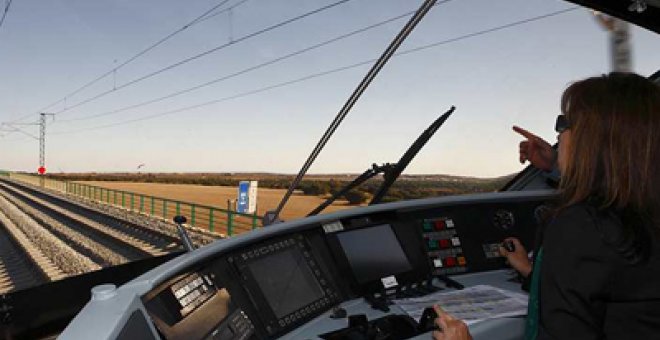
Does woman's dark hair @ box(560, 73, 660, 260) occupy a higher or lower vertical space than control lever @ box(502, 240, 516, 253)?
higher

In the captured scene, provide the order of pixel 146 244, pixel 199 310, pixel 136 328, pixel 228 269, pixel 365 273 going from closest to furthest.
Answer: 1. pixel 136 328
2. pixel 199 310
3. pixel 228 269
4. pixel 365 273
5. pixel 146 244

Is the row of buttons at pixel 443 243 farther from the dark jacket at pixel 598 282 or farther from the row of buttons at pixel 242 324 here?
the dark jacket at pixel 598 282

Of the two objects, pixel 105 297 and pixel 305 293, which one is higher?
pixel 105 297

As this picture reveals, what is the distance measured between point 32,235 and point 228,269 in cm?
1979

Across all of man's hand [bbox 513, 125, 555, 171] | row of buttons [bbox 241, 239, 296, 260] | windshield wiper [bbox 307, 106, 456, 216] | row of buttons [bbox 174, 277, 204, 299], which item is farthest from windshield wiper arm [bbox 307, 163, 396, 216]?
row of buttons [bbox 174, 277, 204, 299]

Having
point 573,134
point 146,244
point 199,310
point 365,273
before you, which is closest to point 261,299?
point 199,310

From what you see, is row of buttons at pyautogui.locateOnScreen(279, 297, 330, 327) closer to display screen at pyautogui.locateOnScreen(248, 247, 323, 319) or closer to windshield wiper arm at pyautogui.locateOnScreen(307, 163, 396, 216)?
display screen at pyautogui.locateOnScreen(248, 247, 323, 319)

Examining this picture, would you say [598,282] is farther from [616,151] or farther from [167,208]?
[167,208]

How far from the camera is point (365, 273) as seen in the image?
7.05 ft

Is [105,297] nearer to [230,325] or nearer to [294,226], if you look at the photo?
[230,325]

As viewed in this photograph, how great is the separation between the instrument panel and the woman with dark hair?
861 mm

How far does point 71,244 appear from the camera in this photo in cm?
1547

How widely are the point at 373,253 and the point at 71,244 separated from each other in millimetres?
15862

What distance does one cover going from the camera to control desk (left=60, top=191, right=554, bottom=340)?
1.12m
